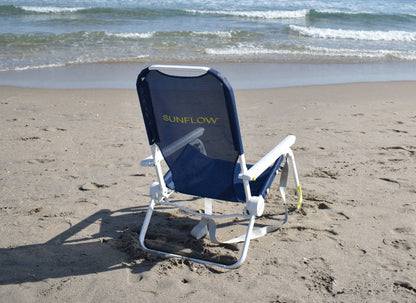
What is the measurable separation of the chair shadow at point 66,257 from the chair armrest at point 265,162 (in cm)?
89

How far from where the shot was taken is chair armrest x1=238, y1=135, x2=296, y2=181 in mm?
3068

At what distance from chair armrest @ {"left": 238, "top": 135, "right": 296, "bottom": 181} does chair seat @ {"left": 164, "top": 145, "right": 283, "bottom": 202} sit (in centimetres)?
16

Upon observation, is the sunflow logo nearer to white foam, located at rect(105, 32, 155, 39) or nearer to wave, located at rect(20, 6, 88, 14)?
white foam, located at rect(105, 32, 155, 39)

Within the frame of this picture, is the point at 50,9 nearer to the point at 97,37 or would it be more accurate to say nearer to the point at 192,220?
the point at 97,37

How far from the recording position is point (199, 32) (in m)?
15.0

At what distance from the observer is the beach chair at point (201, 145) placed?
307cm

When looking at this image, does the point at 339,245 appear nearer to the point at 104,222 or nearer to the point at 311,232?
the point at 311,232

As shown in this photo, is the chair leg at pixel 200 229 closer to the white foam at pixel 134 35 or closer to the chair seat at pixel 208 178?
the chair seat at pixel 208 178

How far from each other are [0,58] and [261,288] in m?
10.3

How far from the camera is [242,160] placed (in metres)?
3.17

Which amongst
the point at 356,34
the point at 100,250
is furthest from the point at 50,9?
the point at 100,250

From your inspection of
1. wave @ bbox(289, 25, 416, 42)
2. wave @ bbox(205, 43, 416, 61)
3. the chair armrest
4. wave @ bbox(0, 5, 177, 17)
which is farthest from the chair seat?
wave @ bbox(0, 5, 177, 17)

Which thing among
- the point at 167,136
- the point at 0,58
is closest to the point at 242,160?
the point at 167,136

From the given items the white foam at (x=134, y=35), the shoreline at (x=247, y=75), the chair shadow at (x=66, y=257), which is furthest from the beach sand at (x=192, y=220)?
the white foam at (x=134, y=35)
